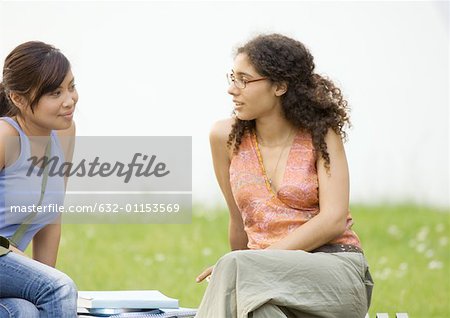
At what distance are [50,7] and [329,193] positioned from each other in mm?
3916

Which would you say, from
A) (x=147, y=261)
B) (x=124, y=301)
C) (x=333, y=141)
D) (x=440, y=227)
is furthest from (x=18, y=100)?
(x=440, y=227)

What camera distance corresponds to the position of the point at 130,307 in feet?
10.4

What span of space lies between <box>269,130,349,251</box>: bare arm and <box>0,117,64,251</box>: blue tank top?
0.77m

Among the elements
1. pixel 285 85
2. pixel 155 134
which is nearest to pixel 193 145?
pixel 155 134

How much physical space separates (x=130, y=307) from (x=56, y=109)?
0.71m

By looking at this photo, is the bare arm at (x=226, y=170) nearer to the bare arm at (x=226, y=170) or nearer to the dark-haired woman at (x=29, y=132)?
the bare arm at (x=226, y=170)

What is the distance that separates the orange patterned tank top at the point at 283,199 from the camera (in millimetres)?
3250

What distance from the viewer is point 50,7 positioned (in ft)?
21.7

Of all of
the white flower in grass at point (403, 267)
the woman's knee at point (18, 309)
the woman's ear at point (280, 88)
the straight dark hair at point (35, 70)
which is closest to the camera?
the woman's knee at point (18, 309)

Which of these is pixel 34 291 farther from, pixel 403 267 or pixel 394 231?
pixel 394 231

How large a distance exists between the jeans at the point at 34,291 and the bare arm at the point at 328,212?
2.24 ft

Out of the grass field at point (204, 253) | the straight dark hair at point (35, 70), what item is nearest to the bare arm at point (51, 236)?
the straight dark hair at point (35, 70)

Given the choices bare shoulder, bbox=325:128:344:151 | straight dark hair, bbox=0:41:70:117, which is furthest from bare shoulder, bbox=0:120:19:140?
bare shoulder, bbox=325:128:344:151

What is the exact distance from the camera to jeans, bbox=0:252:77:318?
3.02m
